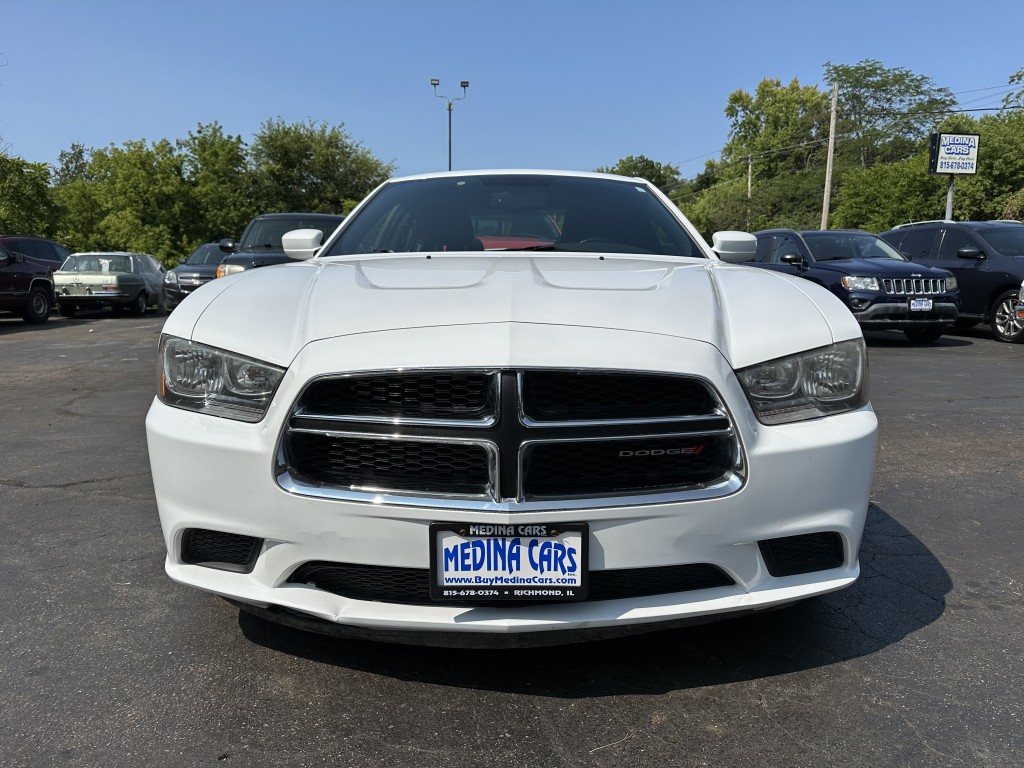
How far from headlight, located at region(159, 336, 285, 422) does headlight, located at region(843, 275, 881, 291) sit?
10052 mm

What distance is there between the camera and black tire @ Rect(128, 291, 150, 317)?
61.0ft

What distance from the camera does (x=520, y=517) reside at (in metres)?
1.91

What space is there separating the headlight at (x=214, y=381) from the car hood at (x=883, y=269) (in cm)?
1018

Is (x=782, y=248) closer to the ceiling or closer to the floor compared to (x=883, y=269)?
closer to the ceiling

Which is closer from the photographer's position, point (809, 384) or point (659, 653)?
point (809, 384)

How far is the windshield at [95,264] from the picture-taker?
1795 cm

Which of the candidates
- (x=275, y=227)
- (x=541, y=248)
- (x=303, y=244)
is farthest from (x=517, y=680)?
(x=275, y=227)

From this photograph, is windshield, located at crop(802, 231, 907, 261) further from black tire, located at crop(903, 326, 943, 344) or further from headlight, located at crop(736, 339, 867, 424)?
headlight, located at crop(736, 339, 867, 424)

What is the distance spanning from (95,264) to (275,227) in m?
8.14

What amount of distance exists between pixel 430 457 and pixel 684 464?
0.65 m

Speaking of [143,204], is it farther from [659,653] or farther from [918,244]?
[659,653]

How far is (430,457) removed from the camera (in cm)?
201

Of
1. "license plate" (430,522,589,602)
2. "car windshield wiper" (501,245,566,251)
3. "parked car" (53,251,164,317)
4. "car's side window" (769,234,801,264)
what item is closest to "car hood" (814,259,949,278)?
"car's side window" (769,234,801,264)

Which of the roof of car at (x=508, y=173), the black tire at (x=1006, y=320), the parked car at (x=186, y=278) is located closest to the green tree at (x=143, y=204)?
the parked car at (x=186, y=278)
